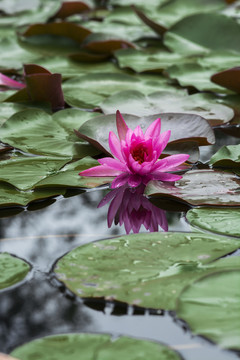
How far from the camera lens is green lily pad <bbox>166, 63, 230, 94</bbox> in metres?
2.02

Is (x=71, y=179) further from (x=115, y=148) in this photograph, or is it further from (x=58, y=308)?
(x=58, y=308)

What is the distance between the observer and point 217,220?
1.20 m

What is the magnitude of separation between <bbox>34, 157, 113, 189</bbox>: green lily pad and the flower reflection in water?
44mm

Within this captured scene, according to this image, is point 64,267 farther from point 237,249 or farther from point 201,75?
point 201,75

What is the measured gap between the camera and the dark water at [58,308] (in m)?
0.86

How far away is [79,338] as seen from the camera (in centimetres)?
85

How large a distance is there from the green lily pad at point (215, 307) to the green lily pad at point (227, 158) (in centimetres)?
53

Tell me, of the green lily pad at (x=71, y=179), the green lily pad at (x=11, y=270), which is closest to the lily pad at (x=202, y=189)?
the green lily pad at (x=71, y=179)

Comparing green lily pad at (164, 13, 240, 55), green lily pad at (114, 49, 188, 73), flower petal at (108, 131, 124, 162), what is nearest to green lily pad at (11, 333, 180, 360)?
flower petal at (108, 131, 124, 162)

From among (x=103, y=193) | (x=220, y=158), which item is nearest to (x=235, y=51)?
(x=220, y=158)

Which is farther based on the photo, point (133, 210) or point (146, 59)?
point (146, 59)

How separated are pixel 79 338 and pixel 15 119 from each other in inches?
37.9

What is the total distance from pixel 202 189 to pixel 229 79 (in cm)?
70

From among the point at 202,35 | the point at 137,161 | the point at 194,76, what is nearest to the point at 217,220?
the point at 137,161
